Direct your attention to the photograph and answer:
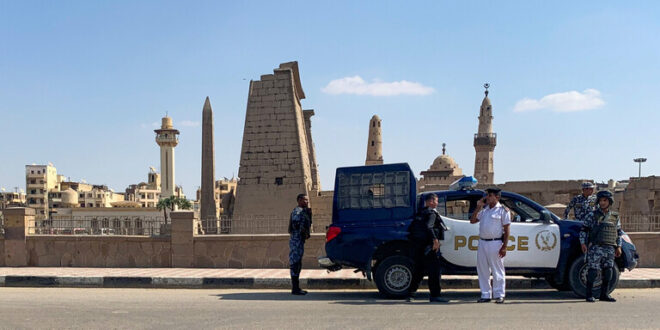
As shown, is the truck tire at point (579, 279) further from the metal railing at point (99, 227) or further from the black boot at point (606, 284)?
the metal railing at point (99, 227)

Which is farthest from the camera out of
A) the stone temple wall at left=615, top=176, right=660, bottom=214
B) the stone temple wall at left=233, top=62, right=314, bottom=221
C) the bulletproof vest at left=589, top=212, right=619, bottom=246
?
the stone temple wall at left=615, top=176, right=660, bottom=214

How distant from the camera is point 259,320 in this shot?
6488mm

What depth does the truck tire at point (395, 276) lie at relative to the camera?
26.9ft

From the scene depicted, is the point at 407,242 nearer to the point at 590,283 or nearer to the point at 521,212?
the point at 521,212

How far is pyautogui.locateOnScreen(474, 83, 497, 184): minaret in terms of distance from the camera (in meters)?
61.8

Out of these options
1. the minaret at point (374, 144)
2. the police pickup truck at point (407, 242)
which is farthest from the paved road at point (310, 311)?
the minaret at point (374, 144)

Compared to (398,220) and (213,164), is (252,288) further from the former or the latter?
(213,164)

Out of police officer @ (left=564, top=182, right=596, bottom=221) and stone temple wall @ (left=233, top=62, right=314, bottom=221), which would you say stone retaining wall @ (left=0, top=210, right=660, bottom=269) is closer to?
police officer @ (left=564, top=182, right=596, bottom=221)

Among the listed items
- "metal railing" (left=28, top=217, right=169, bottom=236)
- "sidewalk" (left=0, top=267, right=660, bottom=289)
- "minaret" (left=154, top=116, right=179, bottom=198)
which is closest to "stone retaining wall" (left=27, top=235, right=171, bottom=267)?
"metal railing" (left=28, top=217, right=169, bottom=236)

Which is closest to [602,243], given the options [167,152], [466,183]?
[466,183]

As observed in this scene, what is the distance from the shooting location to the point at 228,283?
33.1 feet

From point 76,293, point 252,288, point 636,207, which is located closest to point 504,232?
point 252,288

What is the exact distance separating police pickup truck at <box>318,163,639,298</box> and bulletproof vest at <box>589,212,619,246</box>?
574mm

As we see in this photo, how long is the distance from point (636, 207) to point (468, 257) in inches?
816
